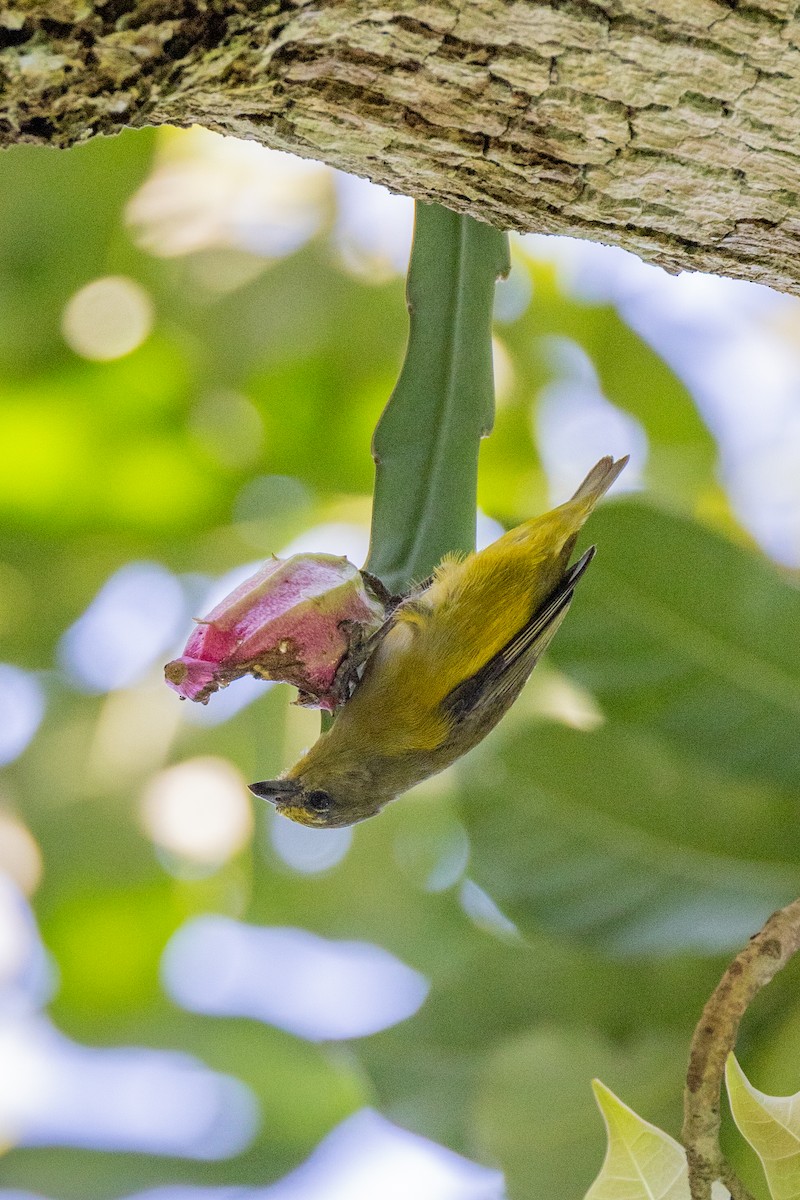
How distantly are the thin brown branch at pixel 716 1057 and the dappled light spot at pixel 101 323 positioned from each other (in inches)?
64.3

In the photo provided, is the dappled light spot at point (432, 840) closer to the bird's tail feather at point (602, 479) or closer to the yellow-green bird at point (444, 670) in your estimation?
the yellow-green bird at point (444, 670)

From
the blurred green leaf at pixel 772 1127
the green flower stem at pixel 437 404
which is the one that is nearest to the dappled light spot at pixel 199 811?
the green flower stem at pixel 437 404

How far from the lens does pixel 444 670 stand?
4.86 feet

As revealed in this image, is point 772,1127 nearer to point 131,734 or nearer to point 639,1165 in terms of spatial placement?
point 639,1165

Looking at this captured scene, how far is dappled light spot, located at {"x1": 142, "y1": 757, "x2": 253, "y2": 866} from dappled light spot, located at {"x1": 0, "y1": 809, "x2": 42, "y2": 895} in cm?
22

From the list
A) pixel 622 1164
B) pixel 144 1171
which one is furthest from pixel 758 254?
pixel 144 1171

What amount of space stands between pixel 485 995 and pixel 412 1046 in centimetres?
12

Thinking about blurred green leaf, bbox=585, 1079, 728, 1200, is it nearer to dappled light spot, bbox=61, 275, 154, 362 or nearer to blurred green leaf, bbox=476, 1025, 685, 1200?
blurred green leaf, bbox=476, 1025, 685, 1200

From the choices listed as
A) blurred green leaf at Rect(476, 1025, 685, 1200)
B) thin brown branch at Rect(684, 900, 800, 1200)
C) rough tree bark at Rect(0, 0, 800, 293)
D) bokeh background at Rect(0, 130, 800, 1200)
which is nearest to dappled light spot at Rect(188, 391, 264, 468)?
bokeh background at Rect(0, 130, 800, 1200)

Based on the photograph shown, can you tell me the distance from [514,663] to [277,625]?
49 centimetres

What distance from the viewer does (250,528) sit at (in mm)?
2266

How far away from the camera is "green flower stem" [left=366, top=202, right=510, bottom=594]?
1.13 meters

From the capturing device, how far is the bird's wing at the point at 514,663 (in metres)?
1.35

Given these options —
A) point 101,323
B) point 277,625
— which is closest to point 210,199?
point 101,323
